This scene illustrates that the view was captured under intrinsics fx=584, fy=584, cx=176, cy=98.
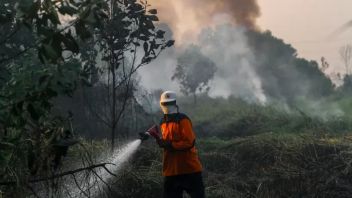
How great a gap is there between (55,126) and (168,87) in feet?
122

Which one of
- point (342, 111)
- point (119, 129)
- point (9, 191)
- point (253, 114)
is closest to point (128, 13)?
point (9, 191)

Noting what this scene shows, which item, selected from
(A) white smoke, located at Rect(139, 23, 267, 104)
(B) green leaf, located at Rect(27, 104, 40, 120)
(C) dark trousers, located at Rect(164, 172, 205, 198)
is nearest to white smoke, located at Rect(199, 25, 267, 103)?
(A) white smoke, located at Rect(139, 23, 267, 104)

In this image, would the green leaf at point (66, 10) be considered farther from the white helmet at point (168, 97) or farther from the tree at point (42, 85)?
the white helmet at point (168, 97)

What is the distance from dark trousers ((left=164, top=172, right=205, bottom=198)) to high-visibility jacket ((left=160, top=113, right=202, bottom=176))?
0.22 ft

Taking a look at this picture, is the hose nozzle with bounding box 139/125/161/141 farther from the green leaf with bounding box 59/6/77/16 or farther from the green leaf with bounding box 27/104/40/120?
the green leaf with bounding box 59/6/77/16

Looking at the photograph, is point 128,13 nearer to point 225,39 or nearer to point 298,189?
point 298,189

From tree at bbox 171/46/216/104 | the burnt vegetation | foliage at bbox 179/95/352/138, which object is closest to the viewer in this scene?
the burnt vegetation

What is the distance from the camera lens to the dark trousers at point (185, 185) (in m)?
6.36

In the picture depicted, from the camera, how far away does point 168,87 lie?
136 ft

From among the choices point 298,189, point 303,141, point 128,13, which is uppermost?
point 128,13

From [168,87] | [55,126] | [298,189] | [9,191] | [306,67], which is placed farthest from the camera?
[306,67]

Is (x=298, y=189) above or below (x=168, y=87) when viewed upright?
below

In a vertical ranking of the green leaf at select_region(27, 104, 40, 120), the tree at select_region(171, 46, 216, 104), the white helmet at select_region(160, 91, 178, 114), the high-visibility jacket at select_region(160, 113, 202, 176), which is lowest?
the high-visibility jacket at select_region(160, 113, 202, 176)

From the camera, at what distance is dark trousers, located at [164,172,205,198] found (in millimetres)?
6359
